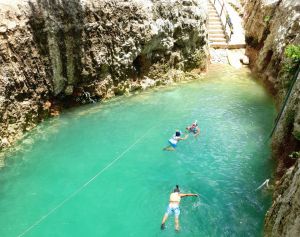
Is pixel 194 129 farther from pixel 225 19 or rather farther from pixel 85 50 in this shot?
pixel 225 19

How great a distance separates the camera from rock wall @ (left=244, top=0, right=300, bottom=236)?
27.9ft

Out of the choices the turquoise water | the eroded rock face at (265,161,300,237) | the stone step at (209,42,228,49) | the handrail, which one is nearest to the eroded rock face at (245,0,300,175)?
the turquoise water

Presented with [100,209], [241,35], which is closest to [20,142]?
[100,209]

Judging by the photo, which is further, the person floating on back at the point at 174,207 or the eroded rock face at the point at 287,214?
the person floating on back at the point at 174,207

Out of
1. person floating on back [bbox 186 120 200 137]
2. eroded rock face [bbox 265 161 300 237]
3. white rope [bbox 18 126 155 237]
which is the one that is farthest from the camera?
person floating on back [bbox 186 120 200 137]

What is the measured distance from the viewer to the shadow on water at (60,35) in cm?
1630

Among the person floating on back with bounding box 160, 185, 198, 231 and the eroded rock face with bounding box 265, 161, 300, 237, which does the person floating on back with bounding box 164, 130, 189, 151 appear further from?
the eroded rock face with bounding box 265, 161, 300, 237

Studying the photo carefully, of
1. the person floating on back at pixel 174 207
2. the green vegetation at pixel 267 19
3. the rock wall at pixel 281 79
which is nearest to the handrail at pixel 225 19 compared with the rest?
the rock wall at pixel 281 79

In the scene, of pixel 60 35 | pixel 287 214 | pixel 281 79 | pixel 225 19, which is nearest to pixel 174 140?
pixel 281 79

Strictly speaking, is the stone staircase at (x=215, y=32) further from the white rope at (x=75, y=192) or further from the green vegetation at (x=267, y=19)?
the white rope at (x=75, y=192)

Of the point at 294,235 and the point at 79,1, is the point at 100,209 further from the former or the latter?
the point at 79,1

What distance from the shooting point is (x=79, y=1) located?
17.6 m

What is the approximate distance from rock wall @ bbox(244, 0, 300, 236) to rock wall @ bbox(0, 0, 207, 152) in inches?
166

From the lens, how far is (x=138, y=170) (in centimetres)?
1410
